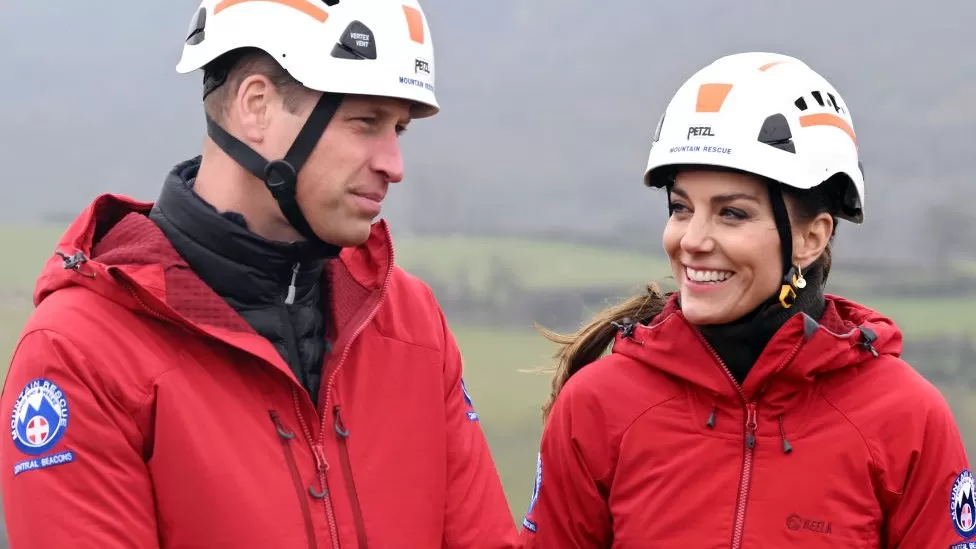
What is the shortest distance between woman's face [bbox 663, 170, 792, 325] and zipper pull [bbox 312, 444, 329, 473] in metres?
1.08

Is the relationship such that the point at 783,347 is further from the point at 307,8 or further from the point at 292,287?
the point at 307,8

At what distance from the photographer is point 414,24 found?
10.3 ft

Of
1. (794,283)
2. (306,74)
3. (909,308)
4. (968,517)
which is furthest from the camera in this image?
(909,308)

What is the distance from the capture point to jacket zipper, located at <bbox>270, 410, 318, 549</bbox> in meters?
2.74

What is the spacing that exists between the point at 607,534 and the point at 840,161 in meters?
1.19

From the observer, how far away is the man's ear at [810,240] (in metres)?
3.37

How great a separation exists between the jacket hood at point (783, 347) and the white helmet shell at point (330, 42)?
2.93 ft

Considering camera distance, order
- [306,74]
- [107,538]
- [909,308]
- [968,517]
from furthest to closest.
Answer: [909,308]
[968,517]
[306,74]
[107,538]

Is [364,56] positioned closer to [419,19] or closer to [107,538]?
[419,19]

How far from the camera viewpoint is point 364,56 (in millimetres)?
2984

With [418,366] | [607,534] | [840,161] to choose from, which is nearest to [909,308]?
[840,161]

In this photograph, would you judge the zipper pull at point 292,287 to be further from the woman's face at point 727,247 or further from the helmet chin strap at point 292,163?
the woman's face at point 727,247

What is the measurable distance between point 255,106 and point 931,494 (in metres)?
1.88

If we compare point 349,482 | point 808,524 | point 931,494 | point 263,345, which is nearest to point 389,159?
point 263,345
